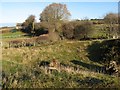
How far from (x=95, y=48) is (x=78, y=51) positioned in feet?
6.95

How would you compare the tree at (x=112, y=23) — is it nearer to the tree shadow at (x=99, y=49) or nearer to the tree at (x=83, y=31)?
the tree at (x=83, y=31)

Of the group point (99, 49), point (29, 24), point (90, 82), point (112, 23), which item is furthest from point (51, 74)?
point (29, 24)

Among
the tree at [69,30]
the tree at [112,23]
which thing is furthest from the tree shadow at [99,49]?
the tree at [112,23]

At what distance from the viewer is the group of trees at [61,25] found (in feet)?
143

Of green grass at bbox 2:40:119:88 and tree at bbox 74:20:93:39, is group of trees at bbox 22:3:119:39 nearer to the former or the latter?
Result: tree at bbox 74:20:93:39

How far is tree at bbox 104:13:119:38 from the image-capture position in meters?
45.2

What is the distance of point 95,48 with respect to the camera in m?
30.2

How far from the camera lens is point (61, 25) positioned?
156 feet

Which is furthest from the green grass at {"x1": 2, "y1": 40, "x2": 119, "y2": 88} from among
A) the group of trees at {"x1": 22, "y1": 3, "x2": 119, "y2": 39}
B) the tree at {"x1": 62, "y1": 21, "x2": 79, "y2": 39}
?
the tree at {"x1": 62, "y1": 21, "x2": 79, "y2": 39}

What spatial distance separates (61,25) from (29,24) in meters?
11.9

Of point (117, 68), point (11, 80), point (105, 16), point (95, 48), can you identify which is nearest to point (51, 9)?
point (105, 16)

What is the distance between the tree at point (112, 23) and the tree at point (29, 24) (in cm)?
1538

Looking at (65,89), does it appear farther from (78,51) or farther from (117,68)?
(78,51)

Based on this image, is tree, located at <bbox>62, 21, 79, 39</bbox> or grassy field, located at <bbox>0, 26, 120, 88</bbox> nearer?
grassy field, located at <bbox>0, 26, 120, 88</bbox>
